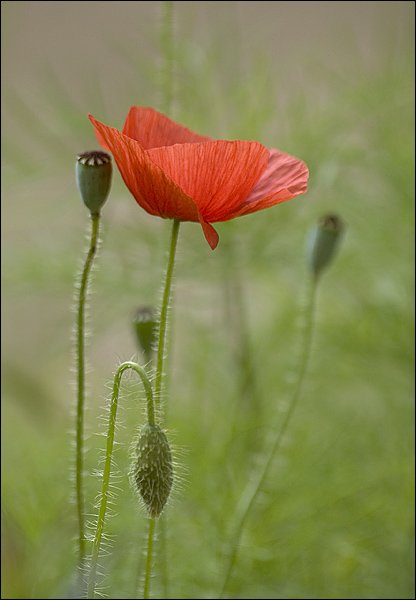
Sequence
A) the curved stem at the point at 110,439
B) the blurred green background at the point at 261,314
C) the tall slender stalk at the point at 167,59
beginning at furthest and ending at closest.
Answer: the blurred green background at the point at 261,314 → the tall slender stalk at the point at 167,59 → the curved stem at the point at 110,439

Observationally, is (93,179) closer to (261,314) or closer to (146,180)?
(146,180)

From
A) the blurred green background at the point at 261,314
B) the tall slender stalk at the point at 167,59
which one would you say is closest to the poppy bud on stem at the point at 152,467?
the tall slender stalk at the point at 167,59

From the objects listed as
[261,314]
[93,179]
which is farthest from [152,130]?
[261,314]

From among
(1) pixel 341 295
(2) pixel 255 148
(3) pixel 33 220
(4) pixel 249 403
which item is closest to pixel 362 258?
(1) pixel 341 295

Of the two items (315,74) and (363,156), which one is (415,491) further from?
(315,74)

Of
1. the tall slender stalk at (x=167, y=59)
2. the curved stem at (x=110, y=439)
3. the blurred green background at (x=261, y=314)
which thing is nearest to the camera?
the curved stem at (x=110, y=439)

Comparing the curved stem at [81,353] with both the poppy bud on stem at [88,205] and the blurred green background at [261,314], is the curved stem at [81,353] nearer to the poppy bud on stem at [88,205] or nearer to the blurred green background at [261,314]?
the poppy bud on stem at [88,205]

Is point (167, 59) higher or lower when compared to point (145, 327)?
higher
